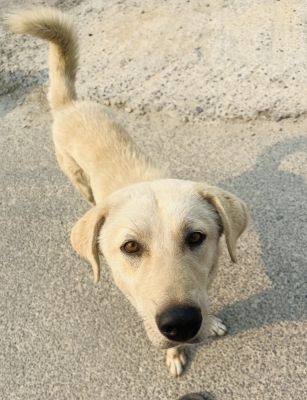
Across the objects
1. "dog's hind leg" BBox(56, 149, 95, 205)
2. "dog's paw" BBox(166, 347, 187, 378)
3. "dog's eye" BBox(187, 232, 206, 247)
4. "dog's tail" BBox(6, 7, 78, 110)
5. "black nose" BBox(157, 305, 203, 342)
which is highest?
"dog's tail" BBox(6, 7, 78, 110)

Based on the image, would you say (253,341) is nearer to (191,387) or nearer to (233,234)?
(191,387)

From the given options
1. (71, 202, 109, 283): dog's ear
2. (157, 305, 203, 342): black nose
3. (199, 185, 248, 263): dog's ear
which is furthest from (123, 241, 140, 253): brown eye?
(199, 185, 248, 263): dog's ear

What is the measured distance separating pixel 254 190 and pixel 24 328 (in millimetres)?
2650

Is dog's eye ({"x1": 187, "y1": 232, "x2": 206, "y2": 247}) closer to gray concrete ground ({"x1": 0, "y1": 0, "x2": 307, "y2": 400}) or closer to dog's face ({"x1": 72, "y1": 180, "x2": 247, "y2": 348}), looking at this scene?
dog's face ({"x1": 72, "y1": 180, "x2": 247, "y2": 348})

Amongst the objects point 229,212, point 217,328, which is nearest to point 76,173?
point 229,212

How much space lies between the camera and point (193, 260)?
215 centimetres

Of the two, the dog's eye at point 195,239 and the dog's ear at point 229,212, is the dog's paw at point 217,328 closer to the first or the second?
the dog's ear at point 229,212

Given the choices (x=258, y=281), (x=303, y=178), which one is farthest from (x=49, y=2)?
(x=258, y=281)

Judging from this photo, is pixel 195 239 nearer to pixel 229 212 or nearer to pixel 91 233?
pixel 229 212

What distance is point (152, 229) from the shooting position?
2.15 metres

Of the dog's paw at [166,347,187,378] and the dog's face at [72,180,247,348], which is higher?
the dog's face at [72,180,247,348]

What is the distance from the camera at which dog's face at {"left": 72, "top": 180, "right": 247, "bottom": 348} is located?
A: 1933 millimetres

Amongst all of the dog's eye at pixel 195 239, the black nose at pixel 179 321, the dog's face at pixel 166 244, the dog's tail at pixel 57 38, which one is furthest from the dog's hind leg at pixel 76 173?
the black nose at pixel 179 321

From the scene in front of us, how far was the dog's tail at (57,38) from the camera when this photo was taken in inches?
126
